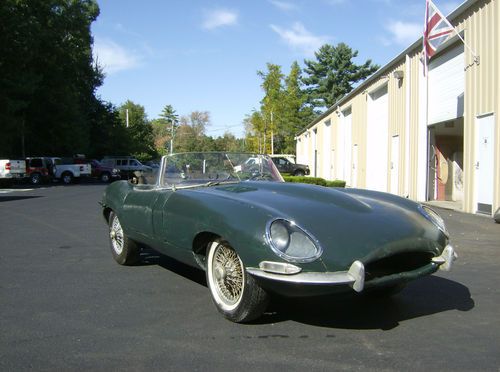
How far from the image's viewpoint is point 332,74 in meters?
63.8

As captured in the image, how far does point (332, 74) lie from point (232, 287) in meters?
62.3

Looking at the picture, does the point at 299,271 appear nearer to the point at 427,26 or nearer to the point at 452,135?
the point at 427,26

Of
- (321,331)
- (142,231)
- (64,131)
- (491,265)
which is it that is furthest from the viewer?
(64,131)

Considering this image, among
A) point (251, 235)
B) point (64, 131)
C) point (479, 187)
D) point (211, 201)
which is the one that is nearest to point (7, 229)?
point (211, 201)

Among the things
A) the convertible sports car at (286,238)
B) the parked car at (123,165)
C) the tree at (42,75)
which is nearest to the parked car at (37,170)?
the tree at (42,75)

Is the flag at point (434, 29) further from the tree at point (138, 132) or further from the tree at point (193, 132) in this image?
the tree at point (193, 132)

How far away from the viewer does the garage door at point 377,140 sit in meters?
21.3

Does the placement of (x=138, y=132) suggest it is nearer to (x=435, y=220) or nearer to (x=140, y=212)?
(x=140, y=212)

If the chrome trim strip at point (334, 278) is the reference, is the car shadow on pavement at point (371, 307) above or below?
below

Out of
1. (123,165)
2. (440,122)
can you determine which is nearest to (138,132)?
(123,165)

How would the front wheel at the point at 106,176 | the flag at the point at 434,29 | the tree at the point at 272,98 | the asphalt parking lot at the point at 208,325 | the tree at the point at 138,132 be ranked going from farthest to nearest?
the tree at the point at 138,132
the tree at the point at 272,98
the front wheel at the point at 106,176
the flag at the point at 434,29
the asphalt parking lot at the point at 208,325

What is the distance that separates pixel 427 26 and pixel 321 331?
1247 centimetres

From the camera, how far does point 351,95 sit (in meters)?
27.2

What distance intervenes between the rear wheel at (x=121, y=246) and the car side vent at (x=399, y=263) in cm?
314
